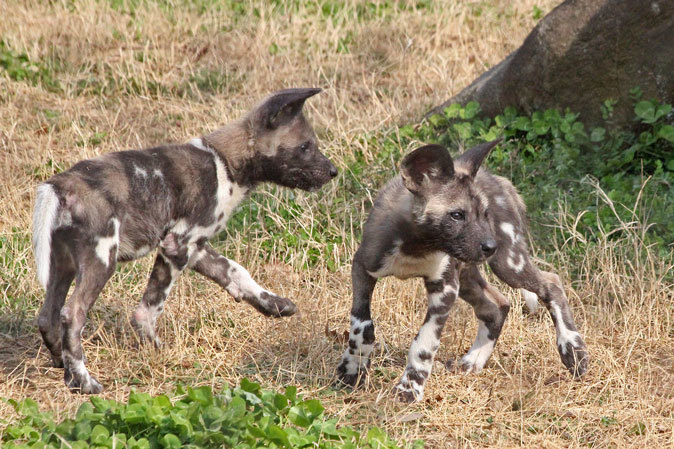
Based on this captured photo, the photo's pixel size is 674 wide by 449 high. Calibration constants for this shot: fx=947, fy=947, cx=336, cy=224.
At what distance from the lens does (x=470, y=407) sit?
5.31 meters

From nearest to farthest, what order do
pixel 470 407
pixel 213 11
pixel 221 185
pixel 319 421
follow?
1. pixel 319 421
2. pixel 470 407
3. pixel 221 185
4. pixel 213 11

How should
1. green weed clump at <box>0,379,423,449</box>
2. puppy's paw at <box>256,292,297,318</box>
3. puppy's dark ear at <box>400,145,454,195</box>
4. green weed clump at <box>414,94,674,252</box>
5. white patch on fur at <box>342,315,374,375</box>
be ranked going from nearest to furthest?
green weed clump at <box>0,379,423,449</box>
puppy's dark ear at <box>400,145,454,195</box>
white patch on fur at <box>342,315,374,375</box>
puppy's paw at <box>256,292,297,318</box>
green weed clump at <box>414,94,674,252</box>

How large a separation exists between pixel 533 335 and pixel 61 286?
299 cm

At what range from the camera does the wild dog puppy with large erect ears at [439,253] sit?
520cm

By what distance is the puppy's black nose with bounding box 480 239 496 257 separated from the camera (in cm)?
515

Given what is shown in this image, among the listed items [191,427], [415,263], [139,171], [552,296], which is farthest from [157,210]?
[552,296]

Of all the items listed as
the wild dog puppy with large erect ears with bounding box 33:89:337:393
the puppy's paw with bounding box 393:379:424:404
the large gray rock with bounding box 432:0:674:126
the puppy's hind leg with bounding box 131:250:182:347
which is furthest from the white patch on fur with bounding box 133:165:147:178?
the large gray rock with bounding box 432:0:674:126

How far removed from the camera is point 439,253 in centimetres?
534

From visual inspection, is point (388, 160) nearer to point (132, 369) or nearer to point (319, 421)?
point (132, 369)

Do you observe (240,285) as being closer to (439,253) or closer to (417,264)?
(417,264)

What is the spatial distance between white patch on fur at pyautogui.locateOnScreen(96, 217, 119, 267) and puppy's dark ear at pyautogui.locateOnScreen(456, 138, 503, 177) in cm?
201

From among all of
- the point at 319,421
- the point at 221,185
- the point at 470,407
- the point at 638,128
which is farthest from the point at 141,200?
the point at 638,128

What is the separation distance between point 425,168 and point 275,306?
150 cm

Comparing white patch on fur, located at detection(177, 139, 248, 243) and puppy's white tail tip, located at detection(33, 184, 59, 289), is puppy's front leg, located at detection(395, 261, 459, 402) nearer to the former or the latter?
white patch on fur, located at detection(177, 139, 248, 243)
